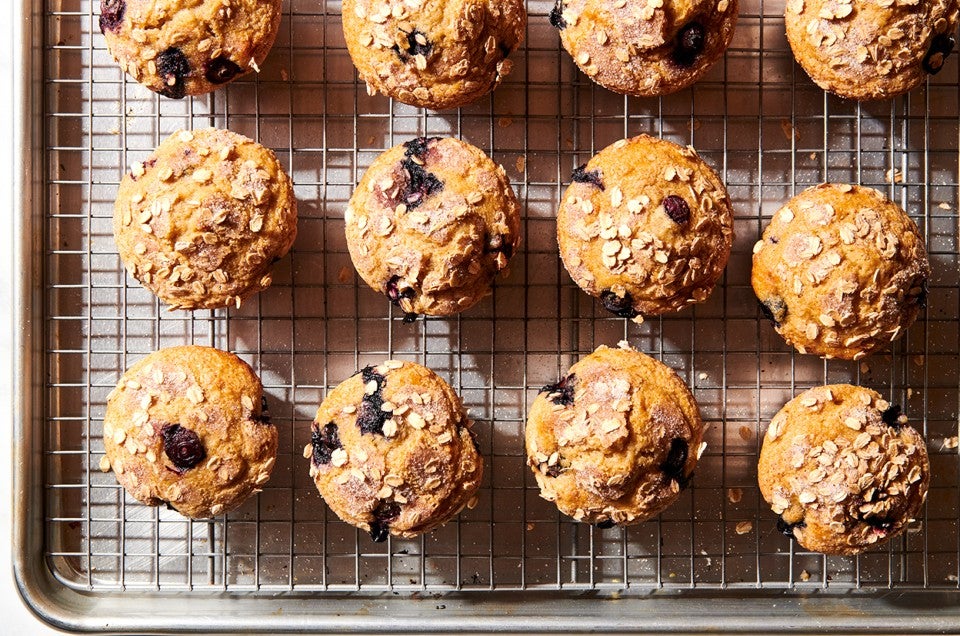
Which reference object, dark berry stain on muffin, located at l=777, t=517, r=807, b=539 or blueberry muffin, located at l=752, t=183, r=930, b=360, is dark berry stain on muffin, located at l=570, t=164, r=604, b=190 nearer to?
blueberry muffin, located at l=752, t=183, r=930, b=360

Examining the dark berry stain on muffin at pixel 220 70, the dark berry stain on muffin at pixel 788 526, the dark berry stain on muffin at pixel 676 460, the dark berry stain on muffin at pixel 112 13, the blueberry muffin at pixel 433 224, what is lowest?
the dark berry stain on muffin at pixel 788 526

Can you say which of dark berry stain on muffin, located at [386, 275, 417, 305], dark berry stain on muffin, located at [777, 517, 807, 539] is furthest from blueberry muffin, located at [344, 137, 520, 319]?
dark berry stain on muffin, located at [777, 517, 807, 539]

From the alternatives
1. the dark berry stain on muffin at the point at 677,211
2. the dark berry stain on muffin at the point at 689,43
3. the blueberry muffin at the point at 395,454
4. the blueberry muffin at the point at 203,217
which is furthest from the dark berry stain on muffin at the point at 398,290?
the dark berry stain on muffin at the point at 689,43

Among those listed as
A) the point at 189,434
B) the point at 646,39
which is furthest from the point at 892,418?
the point at 189,434

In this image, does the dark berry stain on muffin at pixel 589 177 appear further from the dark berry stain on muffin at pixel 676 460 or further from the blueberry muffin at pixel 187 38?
the blueberry muffin at pixel 187 38

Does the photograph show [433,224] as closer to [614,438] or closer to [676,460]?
[614,438]

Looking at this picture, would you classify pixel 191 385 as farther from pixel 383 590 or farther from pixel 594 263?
pixel 594 263

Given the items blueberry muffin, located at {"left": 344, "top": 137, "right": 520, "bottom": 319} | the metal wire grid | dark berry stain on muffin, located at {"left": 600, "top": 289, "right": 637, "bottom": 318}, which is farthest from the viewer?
the metal wire grid
